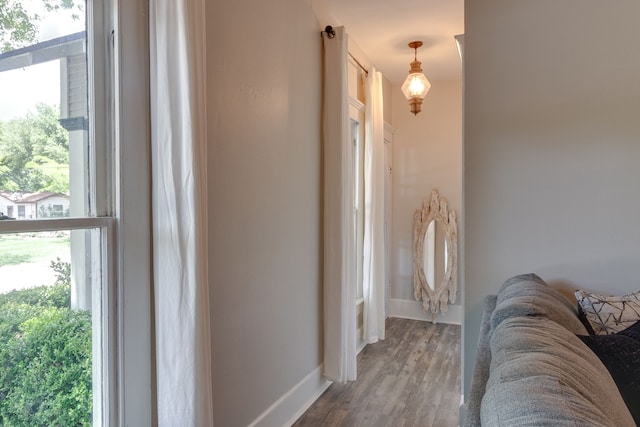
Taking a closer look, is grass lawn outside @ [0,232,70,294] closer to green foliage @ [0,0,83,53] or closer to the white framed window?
the white framed window

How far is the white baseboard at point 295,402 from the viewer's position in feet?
7.14

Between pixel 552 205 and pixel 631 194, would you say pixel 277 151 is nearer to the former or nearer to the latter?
pixel 552 205

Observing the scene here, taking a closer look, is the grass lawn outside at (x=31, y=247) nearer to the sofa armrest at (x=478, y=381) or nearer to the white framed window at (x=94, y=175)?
the white framed window at (x=94, y=175)

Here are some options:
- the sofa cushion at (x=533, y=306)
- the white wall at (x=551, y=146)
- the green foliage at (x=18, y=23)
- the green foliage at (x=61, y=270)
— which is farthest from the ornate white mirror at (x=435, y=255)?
the green foliage at (x=18, y=23)

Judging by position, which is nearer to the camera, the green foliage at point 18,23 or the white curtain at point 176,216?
the green foliage at point 18,23

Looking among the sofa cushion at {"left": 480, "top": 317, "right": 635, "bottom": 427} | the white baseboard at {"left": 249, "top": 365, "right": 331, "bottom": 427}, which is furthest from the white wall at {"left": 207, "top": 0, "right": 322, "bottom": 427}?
the sofa cushion at {"left": 480, "top": 317, "right": 635, "bottom": 427}

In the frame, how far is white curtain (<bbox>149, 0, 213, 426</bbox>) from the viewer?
1.34 meters

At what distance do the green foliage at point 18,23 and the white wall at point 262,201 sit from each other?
0.64m

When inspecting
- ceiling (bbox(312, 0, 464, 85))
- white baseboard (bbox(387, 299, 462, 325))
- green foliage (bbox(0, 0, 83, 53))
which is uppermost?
ceiling (bbox(312, 0, 464, 85))

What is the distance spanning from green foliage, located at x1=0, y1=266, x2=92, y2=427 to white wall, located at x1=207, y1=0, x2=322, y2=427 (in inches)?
21.8

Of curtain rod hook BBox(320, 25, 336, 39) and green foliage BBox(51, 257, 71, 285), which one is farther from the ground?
curtain rod hook BBox(320, 25, 336, 39)

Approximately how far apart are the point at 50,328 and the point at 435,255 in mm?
4081

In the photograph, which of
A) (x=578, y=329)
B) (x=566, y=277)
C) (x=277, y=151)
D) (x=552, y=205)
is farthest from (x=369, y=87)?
(x=578, y=329)

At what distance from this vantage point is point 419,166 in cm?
477
